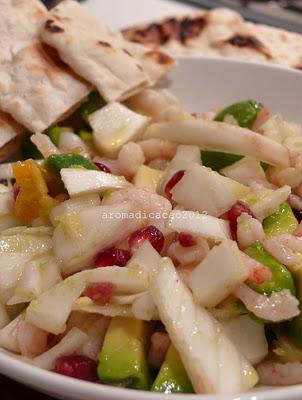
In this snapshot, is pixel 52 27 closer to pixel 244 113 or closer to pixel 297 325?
pixel 244 113

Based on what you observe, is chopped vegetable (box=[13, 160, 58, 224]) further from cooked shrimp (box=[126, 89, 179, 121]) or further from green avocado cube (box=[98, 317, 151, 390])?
cooked shrimp (box=[126, 89, 179, 121])

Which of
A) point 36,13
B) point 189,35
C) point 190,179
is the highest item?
point 36,13

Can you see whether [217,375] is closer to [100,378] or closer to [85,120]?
[100,378]

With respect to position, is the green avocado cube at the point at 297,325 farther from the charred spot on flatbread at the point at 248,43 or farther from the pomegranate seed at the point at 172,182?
the charred spot on flatbread at the point at 248,43

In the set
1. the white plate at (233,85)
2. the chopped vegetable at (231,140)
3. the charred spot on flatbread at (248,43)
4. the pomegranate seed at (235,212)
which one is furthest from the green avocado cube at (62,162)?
the charred spot on flatbread at (248,43)

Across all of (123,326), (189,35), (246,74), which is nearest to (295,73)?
(246,74)

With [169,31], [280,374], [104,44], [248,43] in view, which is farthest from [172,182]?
[169,31]

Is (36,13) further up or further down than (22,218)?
further up
